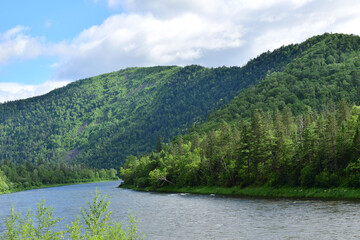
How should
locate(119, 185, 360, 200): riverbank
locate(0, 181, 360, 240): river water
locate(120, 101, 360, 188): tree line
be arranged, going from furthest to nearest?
locate(120, 101, 360, 188): tree line
locate(119, 185, 360, 200): riverbank
locate(0, 181, 360, 240): river water

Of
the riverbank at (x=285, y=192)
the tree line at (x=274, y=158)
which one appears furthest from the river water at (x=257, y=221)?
the tree line at (x=274, y=158)

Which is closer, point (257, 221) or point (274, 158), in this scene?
point (257, 221)

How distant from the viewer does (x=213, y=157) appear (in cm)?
14650

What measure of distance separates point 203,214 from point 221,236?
25.4m

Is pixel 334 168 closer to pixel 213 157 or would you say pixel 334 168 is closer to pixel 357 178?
pixel 357 178

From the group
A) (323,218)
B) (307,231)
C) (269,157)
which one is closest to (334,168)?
(269,157)

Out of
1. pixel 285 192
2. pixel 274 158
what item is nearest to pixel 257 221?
pixel 285 192

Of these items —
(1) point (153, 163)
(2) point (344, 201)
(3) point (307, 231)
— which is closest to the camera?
(3) point (307, 231)

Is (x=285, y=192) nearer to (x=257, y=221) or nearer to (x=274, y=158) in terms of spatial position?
(x=274, y=158)

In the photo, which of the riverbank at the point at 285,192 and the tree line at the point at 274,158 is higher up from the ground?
the tree line at the point at 274,158

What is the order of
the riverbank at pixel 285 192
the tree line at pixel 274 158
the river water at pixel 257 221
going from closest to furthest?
the river water at pixel 257 221 → the riverbank at pixel 285 192 → the tree line at pixel 274 158

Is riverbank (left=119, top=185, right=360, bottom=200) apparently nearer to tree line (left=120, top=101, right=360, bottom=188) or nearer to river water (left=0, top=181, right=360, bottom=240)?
tree line (left=120, top=101, right=360, bottom=188)

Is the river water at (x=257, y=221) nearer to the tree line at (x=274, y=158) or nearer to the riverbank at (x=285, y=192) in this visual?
the riverbank at (x=285, y=192)

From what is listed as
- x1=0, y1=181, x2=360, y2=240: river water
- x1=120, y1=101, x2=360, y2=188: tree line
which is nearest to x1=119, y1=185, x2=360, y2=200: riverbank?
x1=120, y1=101, x2=360, y2=188: tree line
